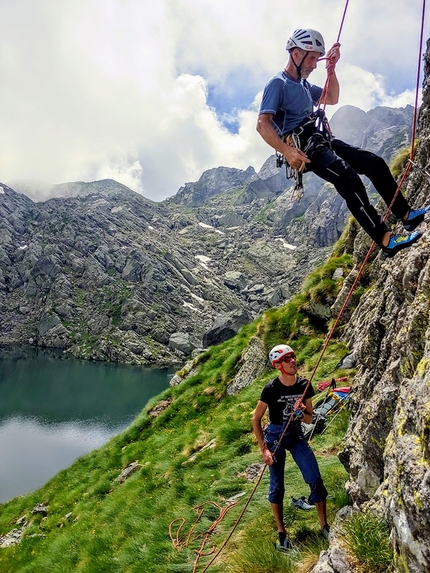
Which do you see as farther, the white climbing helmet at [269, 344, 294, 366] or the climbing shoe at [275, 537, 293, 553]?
the white climbing helmet at [269, 344, 294, 366]

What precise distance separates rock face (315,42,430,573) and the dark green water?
51.3m

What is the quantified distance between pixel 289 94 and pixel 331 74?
1.24 m

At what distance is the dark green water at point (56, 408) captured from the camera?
5821 centimetres

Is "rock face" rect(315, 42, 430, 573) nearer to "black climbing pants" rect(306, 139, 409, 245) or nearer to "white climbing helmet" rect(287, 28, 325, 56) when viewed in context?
"black climbing pants" rect(306, 139, 409, 245)

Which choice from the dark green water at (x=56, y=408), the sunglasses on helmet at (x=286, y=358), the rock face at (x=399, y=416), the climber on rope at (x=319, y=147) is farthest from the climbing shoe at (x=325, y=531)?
the dark green water at (x=56, y=408)

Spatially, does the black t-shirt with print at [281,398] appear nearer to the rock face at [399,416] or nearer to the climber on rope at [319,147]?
the rock face at [399,416]

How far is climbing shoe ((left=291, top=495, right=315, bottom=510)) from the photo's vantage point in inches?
252

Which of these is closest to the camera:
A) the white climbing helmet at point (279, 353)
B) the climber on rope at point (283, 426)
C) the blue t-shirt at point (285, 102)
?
the climber on rope at point (283, 426)

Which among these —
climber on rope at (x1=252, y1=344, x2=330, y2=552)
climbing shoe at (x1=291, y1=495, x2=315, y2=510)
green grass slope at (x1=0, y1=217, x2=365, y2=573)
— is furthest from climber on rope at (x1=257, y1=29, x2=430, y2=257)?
green grass slope at (x1=0, y1=217, x2=365, y2=573)

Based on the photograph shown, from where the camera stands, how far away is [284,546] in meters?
5.53

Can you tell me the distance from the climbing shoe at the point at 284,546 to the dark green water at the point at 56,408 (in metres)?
49.8

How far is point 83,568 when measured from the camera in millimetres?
8828

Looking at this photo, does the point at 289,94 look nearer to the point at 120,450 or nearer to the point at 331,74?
the point at 331,74

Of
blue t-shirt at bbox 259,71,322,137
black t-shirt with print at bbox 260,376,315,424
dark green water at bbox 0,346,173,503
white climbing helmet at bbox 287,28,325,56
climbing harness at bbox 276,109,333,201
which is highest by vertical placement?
white climbing helmet at bbox 287,28,325,56
